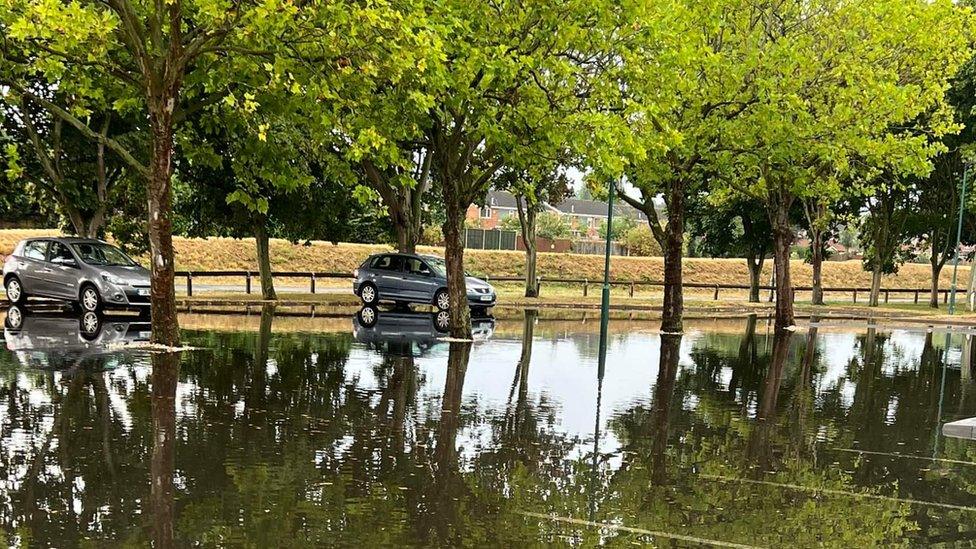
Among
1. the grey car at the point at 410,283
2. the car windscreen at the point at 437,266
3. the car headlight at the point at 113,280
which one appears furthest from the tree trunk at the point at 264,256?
the car headlight at the point at 113,280

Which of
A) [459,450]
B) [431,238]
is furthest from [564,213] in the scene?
[459,450]

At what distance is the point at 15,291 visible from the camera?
26.1 meters

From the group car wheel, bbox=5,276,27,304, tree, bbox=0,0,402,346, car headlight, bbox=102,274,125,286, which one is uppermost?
tree, bbox=0,0,402,346

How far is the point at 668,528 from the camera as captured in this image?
22.7 feet

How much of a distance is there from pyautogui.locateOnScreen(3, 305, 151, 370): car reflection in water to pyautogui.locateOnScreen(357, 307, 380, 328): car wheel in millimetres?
5449

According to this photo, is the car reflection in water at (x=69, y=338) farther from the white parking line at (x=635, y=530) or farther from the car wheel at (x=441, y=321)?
the white parking line at (x=635, y=530)

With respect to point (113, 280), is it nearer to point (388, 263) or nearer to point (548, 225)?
point (388, 263)

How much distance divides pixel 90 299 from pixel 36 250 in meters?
2.47

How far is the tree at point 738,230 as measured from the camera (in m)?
49.1

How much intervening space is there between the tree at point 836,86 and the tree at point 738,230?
832 inches

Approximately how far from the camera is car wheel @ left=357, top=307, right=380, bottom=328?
25.7m

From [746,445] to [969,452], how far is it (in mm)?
2446

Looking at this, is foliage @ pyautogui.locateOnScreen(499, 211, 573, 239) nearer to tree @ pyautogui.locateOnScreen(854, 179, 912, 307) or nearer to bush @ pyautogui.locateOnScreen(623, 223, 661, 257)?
bush @ pyautogui.locateOnScreen(623, 223, 661, 257)

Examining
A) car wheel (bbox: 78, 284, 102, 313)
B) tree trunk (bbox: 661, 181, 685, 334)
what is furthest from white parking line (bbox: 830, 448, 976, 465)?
car wheel (bbox: 78, 284, 102, 313)
